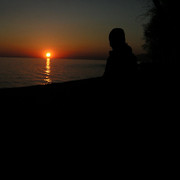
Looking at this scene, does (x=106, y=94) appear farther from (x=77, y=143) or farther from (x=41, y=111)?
(x=41, y=111)

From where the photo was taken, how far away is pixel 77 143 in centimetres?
327

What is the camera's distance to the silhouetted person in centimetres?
286

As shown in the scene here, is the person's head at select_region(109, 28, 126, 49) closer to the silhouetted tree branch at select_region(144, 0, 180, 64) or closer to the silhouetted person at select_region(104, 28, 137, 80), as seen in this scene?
the silhouetted person at select_region(104, 28, 137, 80)

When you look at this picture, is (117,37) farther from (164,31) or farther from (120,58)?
(164,31)

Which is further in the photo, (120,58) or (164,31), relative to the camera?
(164,31)

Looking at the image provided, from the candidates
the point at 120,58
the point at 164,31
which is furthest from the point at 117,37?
the point at 164,31

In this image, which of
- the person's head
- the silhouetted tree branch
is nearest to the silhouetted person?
the person's head

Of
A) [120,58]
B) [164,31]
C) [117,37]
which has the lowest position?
[120,58]

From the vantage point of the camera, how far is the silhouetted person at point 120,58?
9.39 feet

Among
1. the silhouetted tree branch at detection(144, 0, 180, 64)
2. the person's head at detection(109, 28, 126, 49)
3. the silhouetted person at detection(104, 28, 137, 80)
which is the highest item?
the silhouetted tree branch at detection(144, 0, 180, 64)

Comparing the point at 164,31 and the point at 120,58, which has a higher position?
the point at 164,31

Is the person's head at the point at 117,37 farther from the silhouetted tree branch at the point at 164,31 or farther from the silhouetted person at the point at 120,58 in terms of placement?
the silhouetted tree branch at the point at 164,31

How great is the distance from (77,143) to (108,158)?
0.78 m

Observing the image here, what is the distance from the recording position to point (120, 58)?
2859 millimetres
